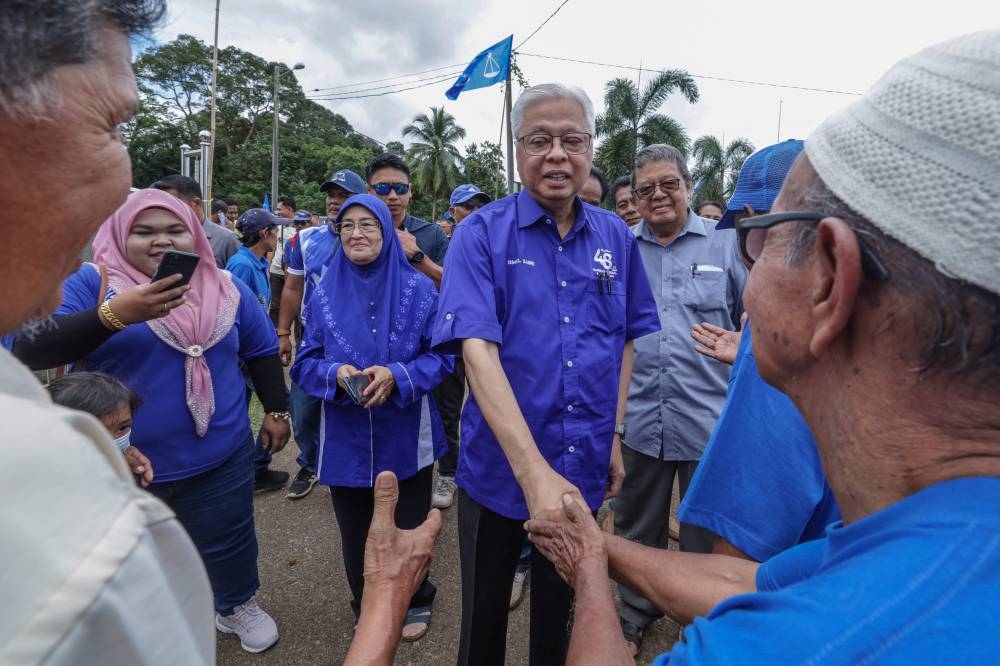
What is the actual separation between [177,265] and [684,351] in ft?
8.04

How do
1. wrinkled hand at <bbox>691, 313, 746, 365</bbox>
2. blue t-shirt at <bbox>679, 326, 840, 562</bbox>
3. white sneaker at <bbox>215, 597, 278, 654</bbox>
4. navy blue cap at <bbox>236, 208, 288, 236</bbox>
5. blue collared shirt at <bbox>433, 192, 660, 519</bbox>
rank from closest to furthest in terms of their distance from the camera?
blue t-shirt at <bbox>679, 326, 840, 562</bbox>
blue collared shirt at <bbox>433, 192, 660, 519</bbox>
wrinkled hand at <bbox>691, 313, 746, 365</bbox>
white sneaker at <bbox>215, 597, 278, 654</bbox>
navy blue cap at <bbox>236, 208, 288, 236</bbox>

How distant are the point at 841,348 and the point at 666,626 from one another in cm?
279

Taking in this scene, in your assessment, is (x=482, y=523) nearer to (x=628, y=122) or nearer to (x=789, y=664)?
(x=789, y=664)

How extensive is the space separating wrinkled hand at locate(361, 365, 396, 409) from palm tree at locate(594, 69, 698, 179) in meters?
18.5

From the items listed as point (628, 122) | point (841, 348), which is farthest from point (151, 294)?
point (628, 122)

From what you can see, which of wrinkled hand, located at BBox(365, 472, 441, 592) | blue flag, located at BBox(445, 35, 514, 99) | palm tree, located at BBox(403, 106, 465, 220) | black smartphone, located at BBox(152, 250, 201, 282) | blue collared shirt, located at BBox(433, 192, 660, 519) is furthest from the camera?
palm tree, located at BBox(403, 106, 465, 220)

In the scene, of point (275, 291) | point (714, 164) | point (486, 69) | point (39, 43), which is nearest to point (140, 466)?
point (39, 43)

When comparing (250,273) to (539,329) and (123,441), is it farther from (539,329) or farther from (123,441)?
(539,329)

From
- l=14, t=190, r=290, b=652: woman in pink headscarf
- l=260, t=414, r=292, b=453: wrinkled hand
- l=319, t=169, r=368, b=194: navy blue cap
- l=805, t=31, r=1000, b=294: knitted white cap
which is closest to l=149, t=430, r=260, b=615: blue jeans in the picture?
l=14, t=190, r=290, b=652: woman in pink headscarf

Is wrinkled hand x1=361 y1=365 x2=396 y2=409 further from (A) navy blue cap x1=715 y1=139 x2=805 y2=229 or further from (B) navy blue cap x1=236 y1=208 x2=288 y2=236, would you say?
(B) navy blue cap x1=236 y1=208 x2=288 y2=236

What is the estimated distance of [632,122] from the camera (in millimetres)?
20312

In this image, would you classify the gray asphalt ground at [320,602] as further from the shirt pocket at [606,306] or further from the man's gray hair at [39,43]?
the man's gray hair at [39,43]

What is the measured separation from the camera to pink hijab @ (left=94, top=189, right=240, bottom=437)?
2377 mm

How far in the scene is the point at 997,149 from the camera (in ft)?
1.99
